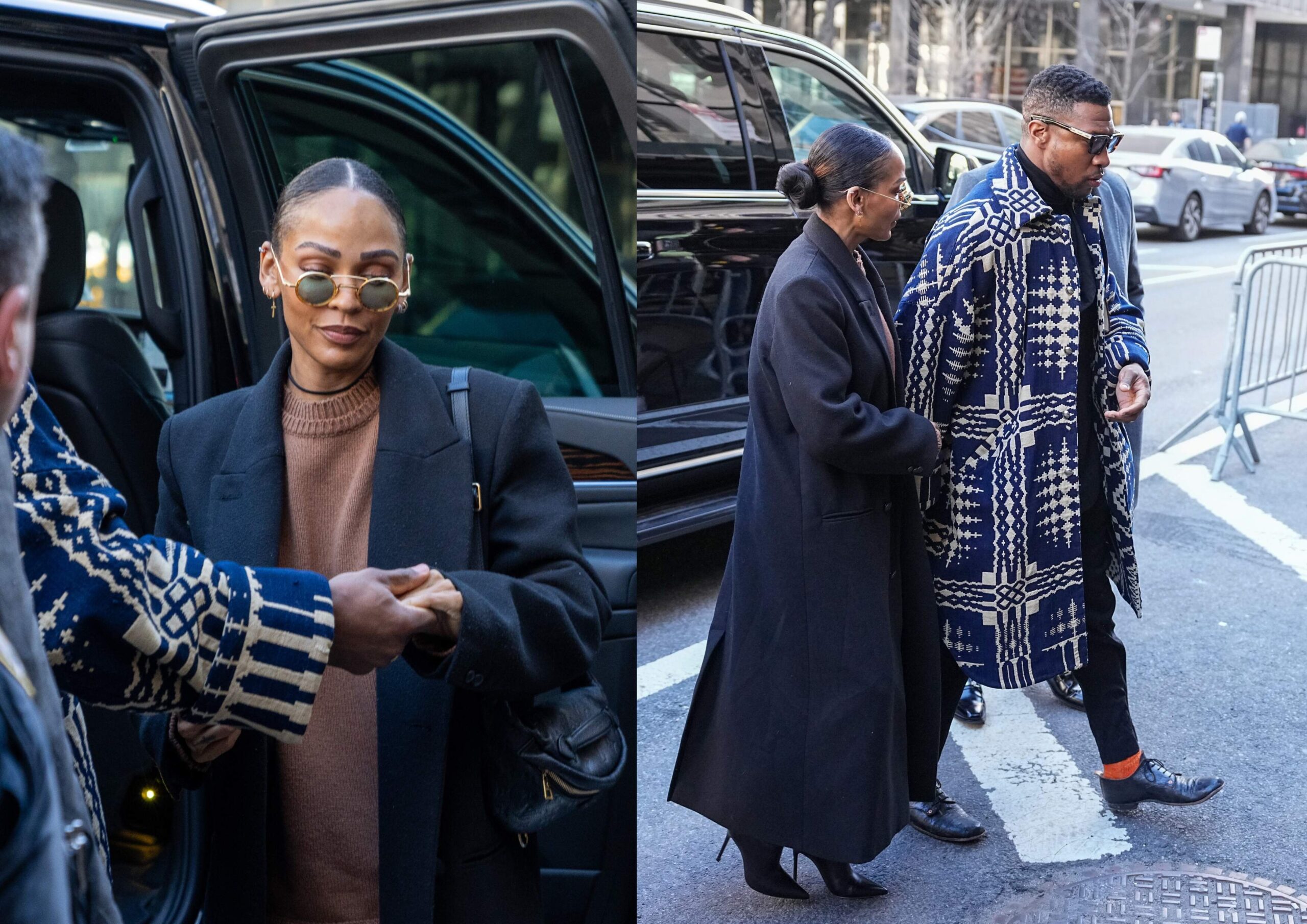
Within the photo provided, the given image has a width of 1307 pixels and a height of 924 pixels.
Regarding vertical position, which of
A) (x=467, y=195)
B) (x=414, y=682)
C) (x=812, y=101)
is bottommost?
(x=414, y=682)

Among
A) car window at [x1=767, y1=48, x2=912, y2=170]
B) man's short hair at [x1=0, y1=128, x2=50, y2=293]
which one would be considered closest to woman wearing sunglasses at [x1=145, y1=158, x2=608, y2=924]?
man's short hair at [x1=0, y1=128, x2=50, y2=293]

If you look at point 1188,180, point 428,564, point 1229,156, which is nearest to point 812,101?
point 428,564

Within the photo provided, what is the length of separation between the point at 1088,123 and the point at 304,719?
2.70 meters

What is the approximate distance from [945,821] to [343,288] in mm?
2368

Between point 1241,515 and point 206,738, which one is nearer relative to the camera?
point 206,738

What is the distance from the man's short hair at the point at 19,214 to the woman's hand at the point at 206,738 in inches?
31.5

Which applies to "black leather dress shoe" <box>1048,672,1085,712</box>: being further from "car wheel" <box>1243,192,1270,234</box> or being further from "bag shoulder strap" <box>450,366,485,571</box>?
"car wheel" <box>1243,192,1270,234</box>

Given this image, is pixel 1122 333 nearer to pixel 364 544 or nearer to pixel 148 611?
pixel 364 544

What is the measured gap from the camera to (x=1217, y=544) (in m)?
6.08

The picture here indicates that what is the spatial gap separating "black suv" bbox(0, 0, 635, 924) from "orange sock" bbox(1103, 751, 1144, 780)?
170 centimetres

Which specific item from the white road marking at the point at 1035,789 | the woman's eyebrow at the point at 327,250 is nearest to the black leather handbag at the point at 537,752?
the woman's eyebrow at the point at 327,250

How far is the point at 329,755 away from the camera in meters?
1.88

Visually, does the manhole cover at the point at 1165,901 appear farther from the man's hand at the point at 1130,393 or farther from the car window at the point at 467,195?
the car window at the point at 467,195

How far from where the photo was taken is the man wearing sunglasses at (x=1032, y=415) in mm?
3309
